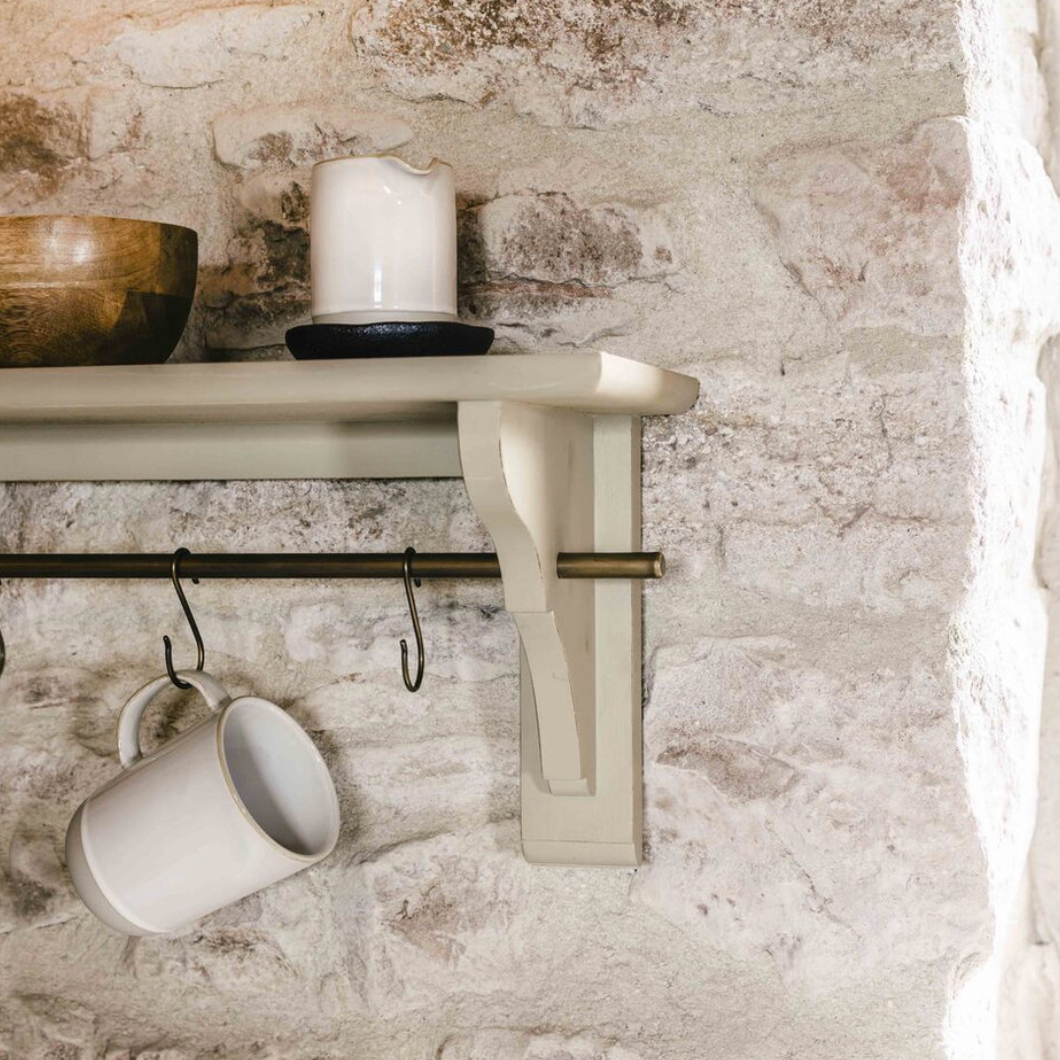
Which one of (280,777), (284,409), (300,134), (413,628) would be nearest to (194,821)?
(280,777)

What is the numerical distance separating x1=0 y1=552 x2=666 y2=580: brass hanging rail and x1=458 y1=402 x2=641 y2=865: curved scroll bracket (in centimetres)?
3

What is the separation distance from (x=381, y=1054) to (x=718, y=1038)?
0.80 feet

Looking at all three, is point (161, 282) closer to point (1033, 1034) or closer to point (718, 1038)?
point (718, 1038)

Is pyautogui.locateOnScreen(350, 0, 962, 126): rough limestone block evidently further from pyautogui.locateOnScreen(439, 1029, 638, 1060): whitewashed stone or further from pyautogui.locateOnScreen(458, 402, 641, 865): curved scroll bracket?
pyautogui.locateOnScreen(439, 1029, 638, 1060): whitewashed stone

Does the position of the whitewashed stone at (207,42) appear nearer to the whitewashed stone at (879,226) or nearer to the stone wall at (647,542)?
the stone wall at (647,542)

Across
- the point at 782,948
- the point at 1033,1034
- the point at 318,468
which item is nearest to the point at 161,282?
the point at 318,468

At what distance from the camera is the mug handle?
852mm

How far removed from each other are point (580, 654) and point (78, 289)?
381 millimetres

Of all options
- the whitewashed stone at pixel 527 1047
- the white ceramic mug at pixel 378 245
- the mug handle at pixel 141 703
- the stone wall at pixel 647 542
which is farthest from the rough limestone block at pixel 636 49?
the whitewashed stone at pixel 527 1047

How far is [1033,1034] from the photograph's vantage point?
3.16 ft

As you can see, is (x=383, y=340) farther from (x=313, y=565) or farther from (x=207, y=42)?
(x=207, y=42)

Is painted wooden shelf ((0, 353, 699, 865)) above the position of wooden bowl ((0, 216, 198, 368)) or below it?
below

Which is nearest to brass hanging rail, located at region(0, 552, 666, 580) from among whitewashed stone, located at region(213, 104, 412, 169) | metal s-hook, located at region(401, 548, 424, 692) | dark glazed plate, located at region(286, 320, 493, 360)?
metal s-hook, located at region(401, 548, 424, 692)

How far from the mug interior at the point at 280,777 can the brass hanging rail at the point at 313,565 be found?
101 millimetres
